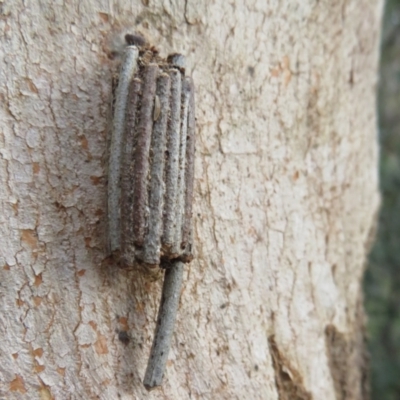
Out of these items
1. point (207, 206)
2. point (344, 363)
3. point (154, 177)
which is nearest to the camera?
point (154, 177)

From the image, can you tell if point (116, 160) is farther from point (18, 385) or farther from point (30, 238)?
point (18, 385)

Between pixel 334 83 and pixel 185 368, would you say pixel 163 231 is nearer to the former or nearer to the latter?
pixel 185 368

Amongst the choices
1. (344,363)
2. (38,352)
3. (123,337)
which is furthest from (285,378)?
(38,352)

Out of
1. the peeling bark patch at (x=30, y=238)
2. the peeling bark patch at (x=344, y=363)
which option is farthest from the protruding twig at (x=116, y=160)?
the peeling bark patch at (x=344, y=363)

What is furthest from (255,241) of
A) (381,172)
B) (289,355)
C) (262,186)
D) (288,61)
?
(381,172)

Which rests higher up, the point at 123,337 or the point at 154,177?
the point at 154,177

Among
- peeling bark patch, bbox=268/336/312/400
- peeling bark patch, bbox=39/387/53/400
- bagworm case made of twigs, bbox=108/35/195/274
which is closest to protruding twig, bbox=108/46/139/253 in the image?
bagworm case made of twigs, bbox=108/35/195/274

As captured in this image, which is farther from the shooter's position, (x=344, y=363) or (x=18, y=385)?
(x=344, y=363)
